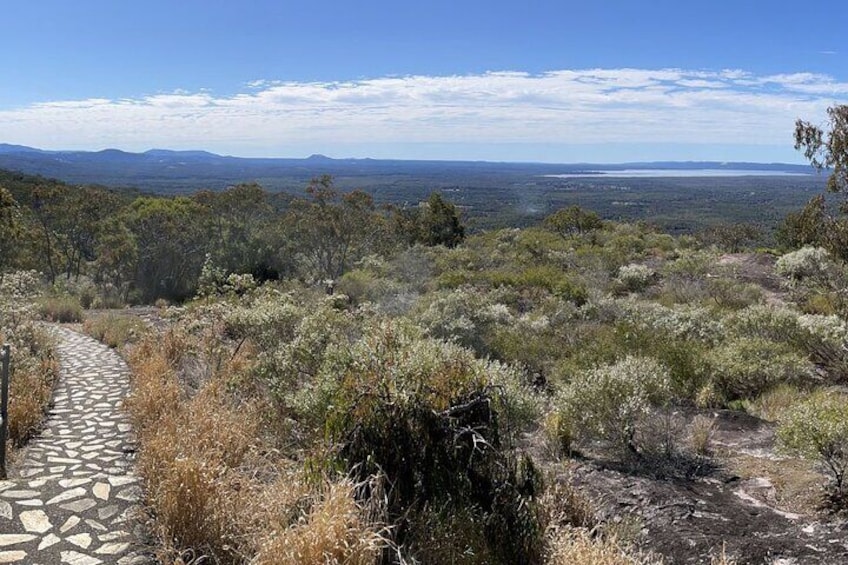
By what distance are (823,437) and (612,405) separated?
1909mm

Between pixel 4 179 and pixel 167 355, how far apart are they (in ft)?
156

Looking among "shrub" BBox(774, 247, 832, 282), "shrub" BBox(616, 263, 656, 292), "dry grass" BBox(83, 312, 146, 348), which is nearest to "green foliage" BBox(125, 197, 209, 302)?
"dry grass" BBox(83, 312, 146, 348)

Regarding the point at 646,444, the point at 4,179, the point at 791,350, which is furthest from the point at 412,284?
the point at 4,179

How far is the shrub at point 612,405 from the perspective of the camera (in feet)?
21.9

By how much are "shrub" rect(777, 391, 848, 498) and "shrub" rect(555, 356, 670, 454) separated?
4.43 ft

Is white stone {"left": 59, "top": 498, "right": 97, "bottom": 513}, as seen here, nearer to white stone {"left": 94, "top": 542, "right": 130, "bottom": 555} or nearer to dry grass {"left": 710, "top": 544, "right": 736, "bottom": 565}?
white stone {"left": 94, "top": 542, "right": 130, "bottom": 555}

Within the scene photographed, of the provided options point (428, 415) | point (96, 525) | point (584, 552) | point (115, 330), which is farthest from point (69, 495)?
point (115, 330)

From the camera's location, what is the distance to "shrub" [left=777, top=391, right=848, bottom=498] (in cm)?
532

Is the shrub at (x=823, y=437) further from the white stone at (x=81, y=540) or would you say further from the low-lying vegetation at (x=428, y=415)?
the white stone at (x=81, y=540)

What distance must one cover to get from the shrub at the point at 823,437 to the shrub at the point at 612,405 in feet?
4.43

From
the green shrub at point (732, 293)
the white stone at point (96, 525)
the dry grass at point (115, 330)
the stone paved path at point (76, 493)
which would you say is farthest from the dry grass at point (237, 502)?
the green shrub at point (732, 293)

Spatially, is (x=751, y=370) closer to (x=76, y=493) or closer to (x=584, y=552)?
(x=584, y=552)

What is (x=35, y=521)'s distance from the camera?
4.46 m

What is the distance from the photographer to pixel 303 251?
2698cm
